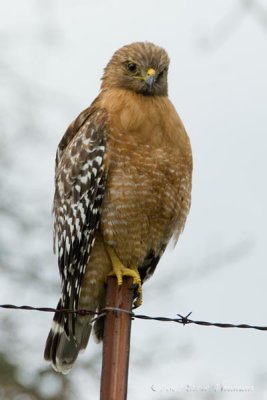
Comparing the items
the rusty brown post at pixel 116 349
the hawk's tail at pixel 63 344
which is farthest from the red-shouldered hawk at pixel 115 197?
the rusty brown post at pixel 116 349

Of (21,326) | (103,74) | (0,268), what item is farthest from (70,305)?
(0,268)

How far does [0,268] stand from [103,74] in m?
5.93

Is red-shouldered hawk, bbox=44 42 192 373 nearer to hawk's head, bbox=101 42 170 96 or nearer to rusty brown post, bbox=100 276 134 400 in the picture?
hawk's head, bbox=101 42 170 96

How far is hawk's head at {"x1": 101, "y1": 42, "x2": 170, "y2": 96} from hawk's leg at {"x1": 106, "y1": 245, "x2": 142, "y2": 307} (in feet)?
3.47

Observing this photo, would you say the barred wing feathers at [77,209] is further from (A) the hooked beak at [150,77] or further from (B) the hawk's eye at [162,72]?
(B) the hawk's eye at [162,72]

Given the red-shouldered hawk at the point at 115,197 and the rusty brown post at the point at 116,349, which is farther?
the red-shouldered hawk at the point at 115,197

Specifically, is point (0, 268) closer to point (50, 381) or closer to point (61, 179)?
point (50, 381)

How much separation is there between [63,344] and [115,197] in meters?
0.91

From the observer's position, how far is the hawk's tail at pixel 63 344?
877cm

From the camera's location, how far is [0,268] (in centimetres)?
1543

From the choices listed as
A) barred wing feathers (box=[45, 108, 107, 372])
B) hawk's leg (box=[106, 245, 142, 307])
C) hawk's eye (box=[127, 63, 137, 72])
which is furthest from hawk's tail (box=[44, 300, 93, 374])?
hawk's eye (box=[127, 63, 137, 72])

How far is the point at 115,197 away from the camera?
8.88 m

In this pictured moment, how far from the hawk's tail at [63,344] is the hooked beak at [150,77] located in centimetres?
150

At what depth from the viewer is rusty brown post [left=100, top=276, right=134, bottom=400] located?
22.9 feet
